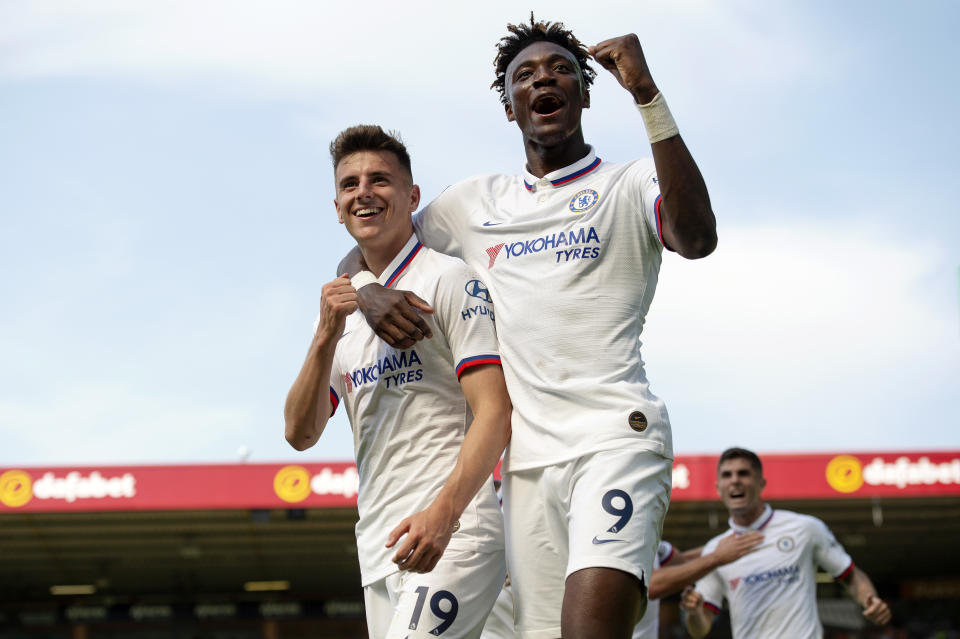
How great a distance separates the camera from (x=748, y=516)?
7750mm

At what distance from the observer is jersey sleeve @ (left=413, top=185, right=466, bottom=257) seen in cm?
397

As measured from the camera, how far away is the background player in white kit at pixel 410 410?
3326 millimetres

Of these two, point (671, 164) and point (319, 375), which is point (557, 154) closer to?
point (671, 164)

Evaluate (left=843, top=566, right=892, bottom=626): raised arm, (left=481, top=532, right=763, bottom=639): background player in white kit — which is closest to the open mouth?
(left=481, top=532, right=763, bottom=639): background player in white kit

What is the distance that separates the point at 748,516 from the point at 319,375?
194 inches

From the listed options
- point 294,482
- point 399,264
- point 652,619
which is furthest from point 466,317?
point 294,482

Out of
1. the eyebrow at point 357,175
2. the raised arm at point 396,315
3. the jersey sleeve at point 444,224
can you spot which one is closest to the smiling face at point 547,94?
the jersey sleeve at point 444,224

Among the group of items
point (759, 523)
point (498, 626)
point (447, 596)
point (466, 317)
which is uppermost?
point (466, 317)

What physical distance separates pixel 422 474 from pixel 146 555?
20.9m

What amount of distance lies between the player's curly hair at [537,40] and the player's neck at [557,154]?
1.17 ft

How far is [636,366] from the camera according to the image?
3412 millimetres

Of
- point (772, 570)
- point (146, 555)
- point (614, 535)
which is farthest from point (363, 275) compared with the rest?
point (146, 555)

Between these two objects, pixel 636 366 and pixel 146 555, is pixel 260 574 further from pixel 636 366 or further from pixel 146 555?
pixel 636 366

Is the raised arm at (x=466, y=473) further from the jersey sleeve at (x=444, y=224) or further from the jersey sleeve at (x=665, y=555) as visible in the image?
the jersey sleeve at (x=665, y=555)
